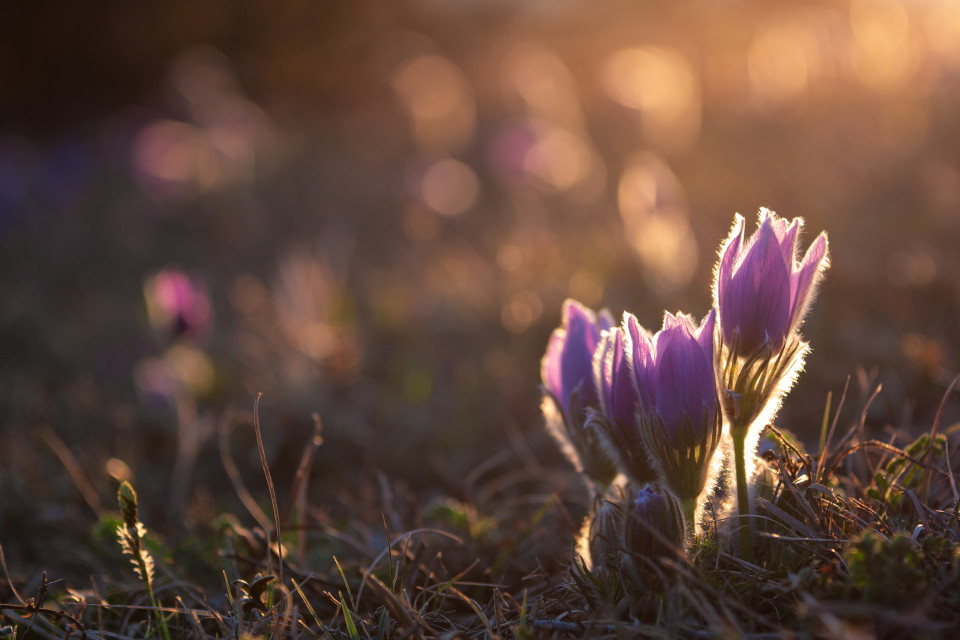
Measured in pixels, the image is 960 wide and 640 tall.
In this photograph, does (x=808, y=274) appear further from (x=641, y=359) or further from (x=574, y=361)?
(x=574, y=361)

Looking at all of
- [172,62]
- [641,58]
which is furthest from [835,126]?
[172,62]

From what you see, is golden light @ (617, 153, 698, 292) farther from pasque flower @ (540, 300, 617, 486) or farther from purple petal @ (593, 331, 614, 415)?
purple petal @ (593, 331, 614, 415)

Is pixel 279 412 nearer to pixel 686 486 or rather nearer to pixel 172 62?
pixel 686 486

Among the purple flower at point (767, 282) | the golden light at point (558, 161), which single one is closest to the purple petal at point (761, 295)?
the purple flower at point (767, 282)

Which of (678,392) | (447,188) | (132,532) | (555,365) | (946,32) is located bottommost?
(447,188)

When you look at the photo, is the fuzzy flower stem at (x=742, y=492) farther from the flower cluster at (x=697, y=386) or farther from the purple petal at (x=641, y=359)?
the purple petal at (x=641, y=359)

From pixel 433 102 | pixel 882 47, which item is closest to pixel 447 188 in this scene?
pixel 433 102
